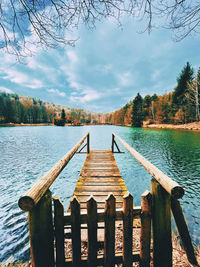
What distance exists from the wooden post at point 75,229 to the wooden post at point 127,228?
55cm

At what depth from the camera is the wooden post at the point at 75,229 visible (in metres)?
1.44

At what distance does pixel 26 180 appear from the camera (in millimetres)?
6723

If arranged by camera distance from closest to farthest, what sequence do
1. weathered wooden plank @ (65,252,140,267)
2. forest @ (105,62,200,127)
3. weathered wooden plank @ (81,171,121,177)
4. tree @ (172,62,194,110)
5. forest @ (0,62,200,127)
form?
weathered wooden plank @ (65,252,140,267) → weathered wooden plank @ (81,171,121,177) → forest @ (105,62,200,127) → forest @ (0,62,200,127) → tree @ (172,62,194,110)

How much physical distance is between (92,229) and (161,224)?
33.4 inches

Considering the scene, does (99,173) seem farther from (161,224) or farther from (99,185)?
(161,224)

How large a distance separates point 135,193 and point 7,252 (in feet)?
14.8

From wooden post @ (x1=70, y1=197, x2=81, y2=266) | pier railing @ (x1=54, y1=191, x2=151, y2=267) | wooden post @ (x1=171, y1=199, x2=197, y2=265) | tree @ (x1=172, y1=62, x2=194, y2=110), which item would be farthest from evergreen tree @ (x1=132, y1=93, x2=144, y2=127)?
wooden post @ (x1=70, y1=197, x2=81, y2=266)

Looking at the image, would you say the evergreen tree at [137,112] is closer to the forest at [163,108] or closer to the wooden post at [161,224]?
the forest at [163,108]

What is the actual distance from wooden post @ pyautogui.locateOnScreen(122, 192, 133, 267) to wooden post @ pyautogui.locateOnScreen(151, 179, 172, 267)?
31 cm

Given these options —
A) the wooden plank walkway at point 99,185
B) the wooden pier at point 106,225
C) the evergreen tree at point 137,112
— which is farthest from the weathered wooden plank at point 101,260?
the evergreen tree at point 137,112

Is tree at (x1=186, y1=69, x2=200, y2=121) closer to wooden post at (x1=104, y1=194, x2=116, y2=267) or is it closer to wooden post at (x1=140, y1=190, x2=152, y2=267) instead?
wooden post at (x1=140, y1=190, x2=152, y2=267)

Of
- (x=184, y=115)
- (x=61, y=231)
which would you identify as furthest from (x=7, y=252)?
(x=184, y=115)

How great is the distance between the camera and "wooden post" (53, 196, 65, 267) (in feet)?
4.83

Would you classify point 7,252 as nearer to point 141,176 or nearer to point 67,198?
point 67,198
